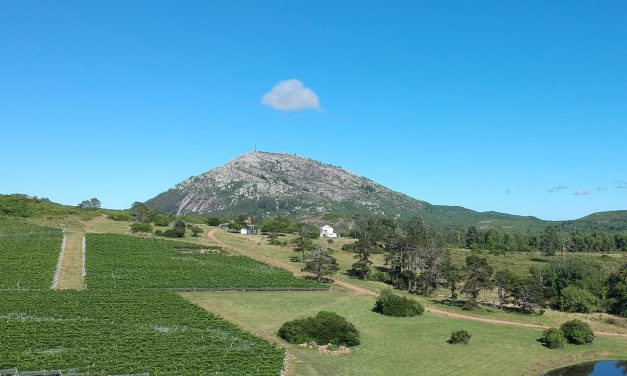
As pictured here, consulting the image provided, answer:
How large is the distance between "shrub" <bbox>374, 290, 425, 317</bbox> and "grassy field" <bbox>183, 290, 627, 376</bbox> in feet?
4.77

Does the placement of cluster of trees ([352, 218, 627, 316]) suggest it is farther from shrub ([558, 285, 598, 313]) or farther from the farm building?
the farm building

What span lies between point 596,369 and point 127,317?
5164 centimetres

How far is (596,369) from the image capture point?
5616 cm

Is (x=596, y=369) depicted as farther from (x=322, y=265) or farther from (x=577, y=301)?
(x=322, y=265)

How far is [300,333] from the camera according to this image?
5994 cm

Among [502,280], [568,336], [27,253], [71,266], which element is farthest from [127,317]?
[502,280]

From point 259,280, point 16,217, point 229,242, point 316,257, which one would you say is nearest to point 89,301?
point 259,280

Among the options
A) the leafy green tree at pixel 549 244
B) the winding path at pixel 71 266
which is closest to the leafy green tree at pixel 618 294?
the winding path at pixel 71 266

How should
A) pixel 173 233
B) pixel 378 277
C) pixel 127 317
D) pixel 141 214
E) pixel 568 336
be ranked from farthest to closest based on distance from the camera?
pixel 141 214 < pixel 173 233 < pixel 378 277 < pixel 568 336 < pixel 127 317

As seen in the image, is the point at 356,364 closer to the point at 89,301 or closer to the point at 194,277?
the point at 89,301

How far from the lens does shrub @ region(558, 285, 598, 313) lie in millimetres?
88000

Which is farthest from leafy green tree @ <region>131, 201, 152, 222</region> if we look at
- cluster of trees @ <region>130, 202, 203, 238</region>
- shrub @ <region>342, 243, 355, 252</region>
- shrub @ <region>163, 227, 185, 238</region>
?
shrub @ <region>342, 243, 355, 252</region>

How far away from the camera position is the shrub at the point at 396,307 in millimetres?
75625

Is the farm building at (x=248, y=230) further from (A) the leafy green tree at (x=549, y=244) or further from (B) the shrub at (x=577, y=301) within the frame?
(B) the shrub at (x=577, y=301)
